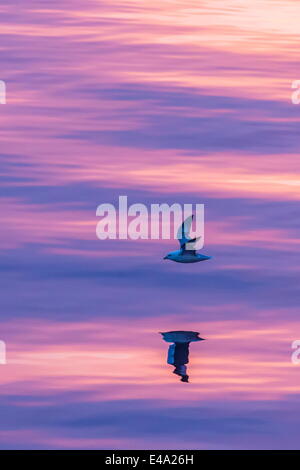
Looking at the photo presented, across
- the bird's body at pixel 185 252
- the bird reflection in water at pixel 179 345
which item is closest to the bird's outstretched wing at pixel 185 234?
the bird's body at pixel 185 252

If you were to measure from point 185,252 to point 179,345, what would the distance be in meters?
2.73

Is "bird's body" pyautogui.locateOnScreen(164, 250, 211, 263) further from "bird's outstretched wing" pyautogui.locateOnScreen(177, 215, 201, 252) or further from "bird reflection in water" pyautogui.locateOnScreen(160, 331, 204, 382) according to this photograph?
"bird reflection in water" pyautogui.locateOnScreen(160, 331, 204, 382)

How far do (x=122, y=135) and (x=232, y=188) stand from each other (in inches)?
156

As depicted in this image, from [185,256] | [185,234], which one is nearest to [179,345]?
[185,256]

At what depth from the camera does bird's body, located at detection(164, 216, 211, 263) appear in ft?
94.4

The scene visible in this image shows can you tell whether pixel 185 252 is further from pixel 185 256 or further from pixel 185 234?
pixel 185 234

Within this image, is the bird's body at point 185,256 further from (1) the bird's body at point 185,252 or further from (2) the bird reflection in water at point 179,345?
(2) the bird reflection in water at point 179,345

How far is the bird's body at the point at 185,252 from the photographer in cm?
2878

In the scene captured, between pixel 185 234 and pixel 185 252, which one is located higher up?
pixel 185 234

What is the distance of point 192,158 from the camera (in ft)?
113

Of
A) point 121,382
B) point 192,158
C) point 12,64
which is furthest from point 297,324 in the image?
point 12,64

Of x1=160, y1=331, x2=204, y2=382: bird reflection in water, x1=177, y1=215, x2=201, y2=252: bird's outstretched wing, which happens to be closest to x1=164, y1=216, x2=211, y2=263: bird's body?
x1=177, y1=215, x2=201, y2=252: bird's outstretched wing

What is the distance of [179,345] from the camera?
1043 inches

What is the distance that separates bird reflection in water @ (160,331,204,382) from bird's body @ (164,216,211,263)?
2509 mm
